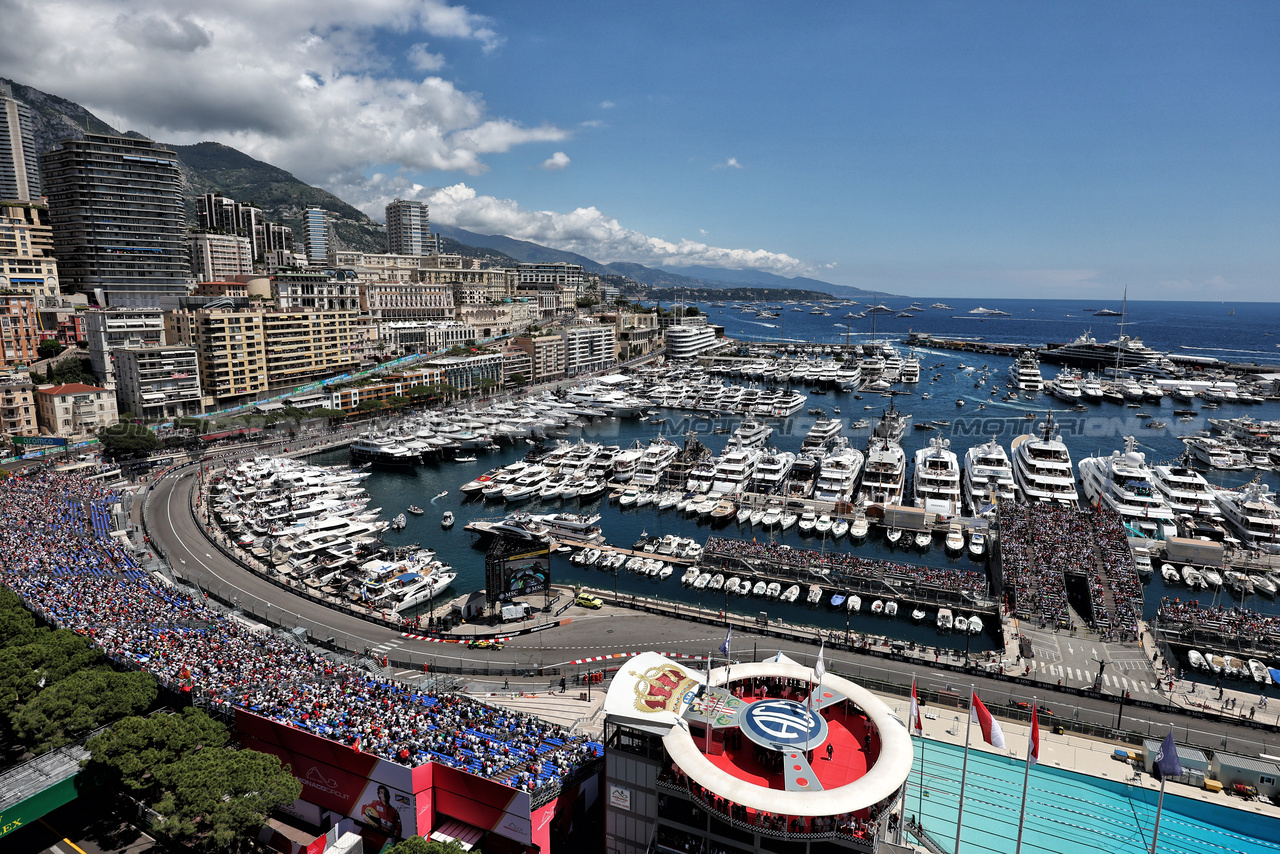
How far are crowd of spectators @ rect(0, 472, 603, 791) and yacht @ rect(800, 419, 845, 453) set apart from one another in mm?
54111

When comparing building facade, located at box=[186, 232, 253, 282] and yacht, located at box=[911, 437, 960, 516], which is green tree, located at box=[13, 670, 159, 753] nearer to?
yacht, located at box=[911, 437, 960, 516]

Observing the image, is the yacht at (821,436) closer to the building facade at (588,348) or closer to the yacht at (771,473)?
the yacht at (771,473)

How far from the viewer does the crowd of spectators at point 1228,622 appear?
34125 mm

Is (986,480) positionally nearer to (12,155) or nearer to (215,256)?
(215,256)

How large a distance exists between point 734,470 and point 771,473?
11.5ft

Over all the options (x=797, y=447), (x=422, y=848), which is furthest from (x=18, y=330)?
(x=797, y=447)

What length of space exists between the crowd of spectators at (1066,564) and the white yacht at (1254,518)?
11.7 m

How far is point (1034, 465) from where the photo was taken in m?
60.4

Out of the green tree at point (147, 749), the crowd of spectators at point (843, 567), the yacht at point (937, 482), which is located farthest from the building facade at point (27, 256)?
the yacht at point (937, 482)

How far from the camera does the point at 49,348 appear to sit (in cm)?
7581

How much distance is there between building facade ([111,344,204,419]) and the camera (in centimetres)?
7362

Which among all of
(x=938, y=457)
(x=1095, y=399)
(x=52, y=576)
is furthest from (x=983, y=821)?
(x=1095, y=399)

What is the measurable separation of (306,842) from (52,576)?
2211cm

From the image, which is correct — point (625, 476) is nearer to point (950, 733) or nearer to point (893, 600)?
point (893, 600)
